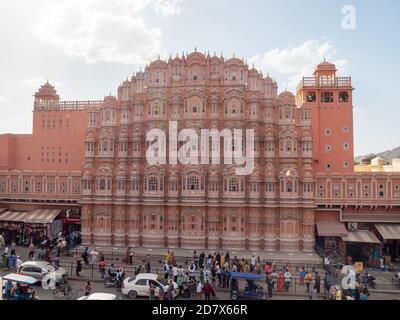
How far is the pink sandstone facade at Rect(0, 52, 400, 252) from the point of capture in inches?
1307

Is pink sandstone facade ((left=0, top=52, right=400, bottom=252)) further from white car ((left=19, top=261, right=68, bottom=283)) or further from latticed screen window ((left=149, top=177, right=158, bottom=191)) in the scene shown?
white car ((left=19, top=261, right=68, bottom=283))

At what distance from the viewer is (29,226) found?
3544 cm

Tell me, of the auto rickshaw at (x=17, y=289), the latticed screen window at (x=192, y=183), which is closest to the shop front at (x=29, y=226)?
the latticed screen window at (x=192, y=183)

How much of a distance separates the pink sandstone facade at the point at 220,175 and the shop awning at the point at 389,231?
0.75 metres

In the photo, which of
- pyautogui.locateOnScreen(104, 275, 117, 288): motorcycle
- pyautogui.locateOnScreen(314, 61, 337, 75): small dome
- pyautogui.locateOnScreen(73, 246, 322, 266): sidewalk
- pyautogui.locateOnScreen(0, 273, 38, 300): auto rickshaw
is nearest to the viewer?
pyautogui.locateOnScreen(0, 273, 38, 300): auto rickshaw

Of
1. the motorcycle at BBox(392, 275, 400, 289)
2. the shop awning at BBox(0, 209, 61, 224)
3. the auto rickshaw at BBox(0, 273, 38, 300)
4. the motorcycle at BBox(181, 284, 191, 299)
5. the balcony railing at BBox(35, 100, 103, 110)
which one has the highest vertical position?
the balcony railing at BBox(35, 100, 103, 110)

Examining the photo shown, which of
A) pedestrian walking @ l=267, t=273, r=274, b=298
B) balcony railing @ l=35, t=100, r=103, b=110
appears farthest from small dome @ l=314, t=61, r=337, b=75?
balcony railing @ l=35, t=100, r=103, b=110

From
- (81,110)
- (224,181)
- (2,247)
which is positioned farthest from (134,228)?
(81,110)

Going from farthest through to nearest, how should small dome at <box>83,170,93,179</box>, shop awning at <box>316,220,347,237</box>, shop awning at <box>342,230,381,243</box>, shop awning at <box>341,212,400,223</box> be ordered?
small dome at <box>83,170,93,179</box> → shop awning at <box>341,212,400,223</box> → shop awning at <box>316,220,347,237</box> → shop awning at <box>342,230,381,243</box>

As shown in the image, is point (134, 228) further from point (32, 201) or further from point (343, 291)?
point (343, 291)

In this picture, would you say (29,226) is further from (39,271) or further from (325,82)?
(325,82)

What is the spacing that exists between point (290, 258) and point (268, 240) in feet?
9.74

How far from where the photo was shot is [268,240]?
32844mm
